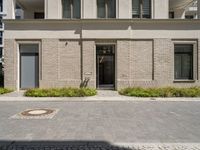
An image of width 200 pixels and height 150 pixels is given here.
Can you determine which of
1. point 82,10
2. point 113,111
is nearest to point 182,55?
point 82,10

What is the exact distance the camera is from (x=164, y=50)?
63.6ft

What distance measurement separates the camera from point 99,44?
768 inches

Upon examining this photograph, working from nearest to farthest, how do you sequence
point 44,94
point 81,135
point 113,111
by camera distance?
point 81,135
point 113,111
point 44,94

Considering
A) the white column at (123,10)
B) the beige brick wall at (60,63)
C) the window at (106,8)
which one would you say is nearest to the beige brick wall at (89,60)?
the beige brick wall at (60,63)

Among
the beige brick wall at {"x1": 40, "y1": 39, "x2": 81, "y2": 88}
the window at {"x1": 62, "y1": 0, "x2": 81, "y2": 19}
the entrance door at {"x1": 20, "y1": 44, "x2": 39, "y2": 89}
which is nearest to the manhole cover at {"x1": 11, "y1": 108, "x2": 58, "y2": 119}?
the beige brick wall at {"x1": 40, "y1": 39, "x2": 81, "y2": 88}

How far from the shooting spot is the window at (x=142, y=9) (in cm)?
2006

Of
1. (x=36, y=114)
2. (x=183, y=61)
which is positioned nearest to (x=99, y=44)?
(x=183, y=61)

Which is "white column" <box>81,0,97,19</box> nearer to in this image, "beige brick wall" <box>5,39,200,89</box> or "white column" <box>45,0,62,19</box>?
"white column" <box>45,0,62,19</box>

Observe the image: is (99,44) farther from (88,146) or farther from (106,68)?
(88,146)

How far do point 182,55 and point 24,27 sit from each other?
1219 cm

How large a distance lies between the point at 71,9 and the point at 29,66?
547 centimetres

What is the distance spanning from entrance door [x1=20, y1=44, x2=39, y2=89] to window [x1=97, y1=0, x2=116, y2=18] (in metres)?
5.56

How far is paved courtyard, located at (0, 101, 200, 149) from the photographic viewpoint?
6.98 metres

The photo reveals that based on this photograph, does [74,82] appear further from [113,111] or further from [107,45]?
[113,111]
